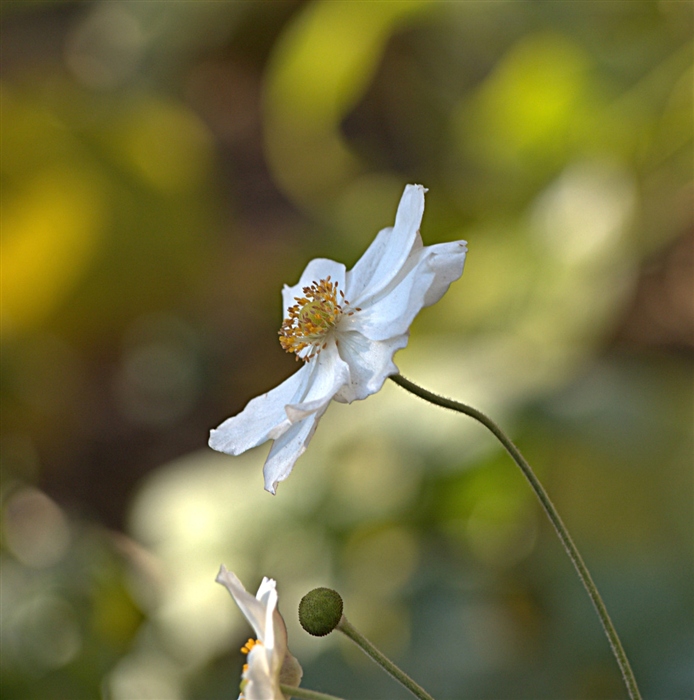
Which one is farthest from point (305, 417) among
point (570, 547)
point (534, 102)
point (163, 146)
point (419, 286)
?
point (163, 146)

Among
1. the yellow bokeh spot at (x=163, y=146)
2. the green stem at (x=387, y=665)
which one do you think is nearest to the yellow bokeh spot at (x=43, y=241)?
the yellow bokeh spot at (x=163, y=146)

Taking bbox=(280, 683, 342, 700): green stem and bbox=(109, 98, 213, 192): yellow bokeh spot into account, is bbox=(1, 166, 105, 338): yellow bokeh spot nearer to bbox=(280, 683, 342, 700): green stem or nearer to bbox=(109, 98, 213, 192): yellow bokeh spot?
bbox=(109, 98, 213, 192): yellow bokeh spot

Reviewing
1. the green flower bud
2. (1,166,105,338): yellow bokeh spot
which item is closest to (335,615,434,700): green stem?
the green flower bud

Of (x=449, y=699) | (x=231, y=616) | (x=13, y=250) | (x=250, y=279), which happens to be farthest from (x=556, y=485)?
(x=13, y=250)

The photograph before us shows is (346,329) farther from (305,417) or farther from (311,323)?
(305,417)

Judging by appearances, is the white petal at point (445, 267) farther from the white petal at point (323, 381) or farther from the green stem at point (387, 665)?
the green stem at point (387, 665)

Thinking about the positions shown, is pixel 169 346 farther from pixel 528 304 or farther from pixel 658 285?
pixel 658 285
